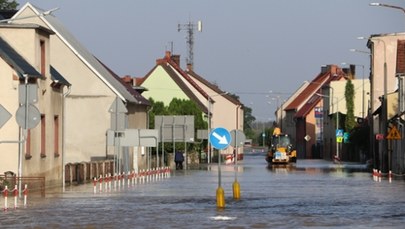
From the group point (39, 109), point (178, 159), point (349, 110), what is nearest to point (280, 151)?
point (178, 159)

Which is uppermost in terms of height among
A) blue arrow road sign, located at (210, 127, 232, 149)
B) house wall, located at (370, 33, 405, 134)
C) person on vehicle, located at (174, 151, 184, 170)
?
house wall, located at (370, 33, 405, 134)

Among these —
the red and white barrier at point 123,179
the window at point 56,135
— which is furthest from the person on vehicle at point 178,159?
the window at point 56,135

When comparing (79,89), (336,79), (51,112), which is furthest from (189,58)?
(51,112)

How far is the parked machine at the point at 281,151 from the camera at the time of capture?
310 ft

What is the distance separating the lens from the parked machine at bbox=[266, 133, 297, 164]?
94.4 m

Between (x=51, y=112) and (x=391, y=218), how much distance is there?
87.3 feet

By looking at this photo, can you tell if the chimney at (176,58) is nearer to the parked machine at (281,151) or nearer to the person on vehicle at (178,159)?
the parked machine at (281,151)

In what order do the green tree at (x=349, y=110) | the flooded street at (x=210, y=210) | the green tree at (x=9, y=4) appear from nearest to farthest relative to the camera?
the flooded street at (x=210, y=210)
the green tree at (x=9, y=4)
the green tree at (x=349, y=110)

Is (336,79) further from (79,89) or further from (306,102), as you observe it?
(79,89)

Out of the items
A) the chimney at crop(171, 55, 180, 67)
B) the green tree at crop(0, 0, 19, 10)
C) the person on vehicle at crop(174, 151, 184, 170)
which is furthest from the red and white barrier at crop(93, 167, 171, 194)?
the chimney at crop(171, 55, 180, 67)

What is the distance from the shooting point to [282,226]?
22.6 metres

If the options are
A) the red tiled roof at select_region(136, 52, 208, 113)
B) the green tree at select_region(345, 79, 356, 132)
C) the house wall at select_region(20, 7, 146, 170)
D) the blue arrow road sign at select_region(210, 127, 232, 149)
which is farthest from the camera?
the green tree at select_region(345, 79, 356, 132)

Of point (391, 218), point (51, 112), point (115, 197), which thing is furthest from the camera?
point (51, 112)

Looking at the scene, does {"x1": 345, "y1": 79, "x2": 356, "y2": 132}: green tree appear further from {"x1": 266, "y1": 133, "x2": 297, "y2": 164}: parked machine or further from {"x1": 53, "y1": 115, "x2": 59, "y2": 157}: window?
{"x1": 53, "y1": 115, "x2": 59, "y2": 157}: window
